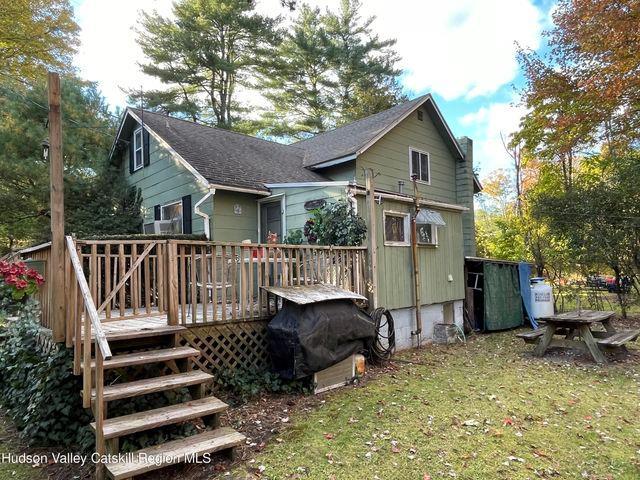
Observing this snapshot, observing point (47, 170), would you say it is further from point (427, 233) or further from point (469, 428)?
point (469, 428)

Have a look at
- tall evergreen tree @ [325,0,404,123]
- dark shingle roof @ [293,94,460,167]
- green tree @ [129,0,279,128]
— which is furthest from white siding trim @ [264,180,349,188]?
tall evergreen tree @ [325,0,404,123]

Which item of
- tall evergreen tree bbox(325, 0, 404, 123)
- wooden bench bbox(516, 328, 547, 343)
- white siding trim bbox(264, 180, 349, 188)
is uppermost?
tall evergreen tree bbox(325, 0, 404, 123)

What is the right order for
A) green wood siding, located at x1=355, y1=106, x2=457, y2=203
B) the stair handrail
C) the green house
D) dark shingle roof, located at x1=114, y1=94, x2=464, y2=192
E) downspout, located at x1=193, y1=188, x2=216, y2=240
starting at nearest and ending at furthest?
1. the stair handrail
2. the green house
3. downspout, located at x1=193, y1=188, x2=216, y2=240
4. dark shingle roof, located at x1=114, y1=94, x2=464, y2=192
5. green wood siding, located at x1=355, y1=106, x2=457, y2=203

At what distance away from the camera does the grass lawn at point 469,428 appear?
315 cm

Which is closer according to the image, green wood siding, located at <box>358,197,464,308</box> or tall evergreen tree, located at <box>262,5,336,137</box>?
green wood siding, located at <box>358,197,464,308</box>

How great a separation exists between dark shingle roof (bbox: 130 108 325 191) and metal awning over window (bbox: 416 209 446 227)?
3600 millimetres

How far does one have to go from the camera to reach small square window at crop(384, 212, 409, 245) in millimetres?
7596

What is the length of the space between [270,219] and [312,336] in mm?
5123

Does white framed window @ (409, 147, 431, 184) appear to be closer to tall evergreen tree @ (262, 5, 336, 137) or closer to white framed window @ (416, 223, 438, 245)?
white framed window @ (416, 223, 438, 245)

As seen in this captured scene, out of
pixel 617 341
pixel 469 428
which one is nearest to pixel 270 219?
pixel 469 428

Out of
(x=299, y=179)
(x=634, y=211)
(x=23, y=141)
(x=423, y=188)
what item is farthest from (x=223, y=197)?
(x=634, y=211)

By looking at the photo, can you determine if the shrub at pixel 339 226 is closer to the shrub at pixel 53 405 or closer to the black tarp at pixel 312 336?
the black tarp at pixel 312 336

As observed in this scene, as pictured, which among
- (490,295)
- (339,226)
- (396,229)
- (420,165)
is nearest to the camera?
(339,226)

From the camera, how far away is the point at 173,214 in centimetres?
1023
